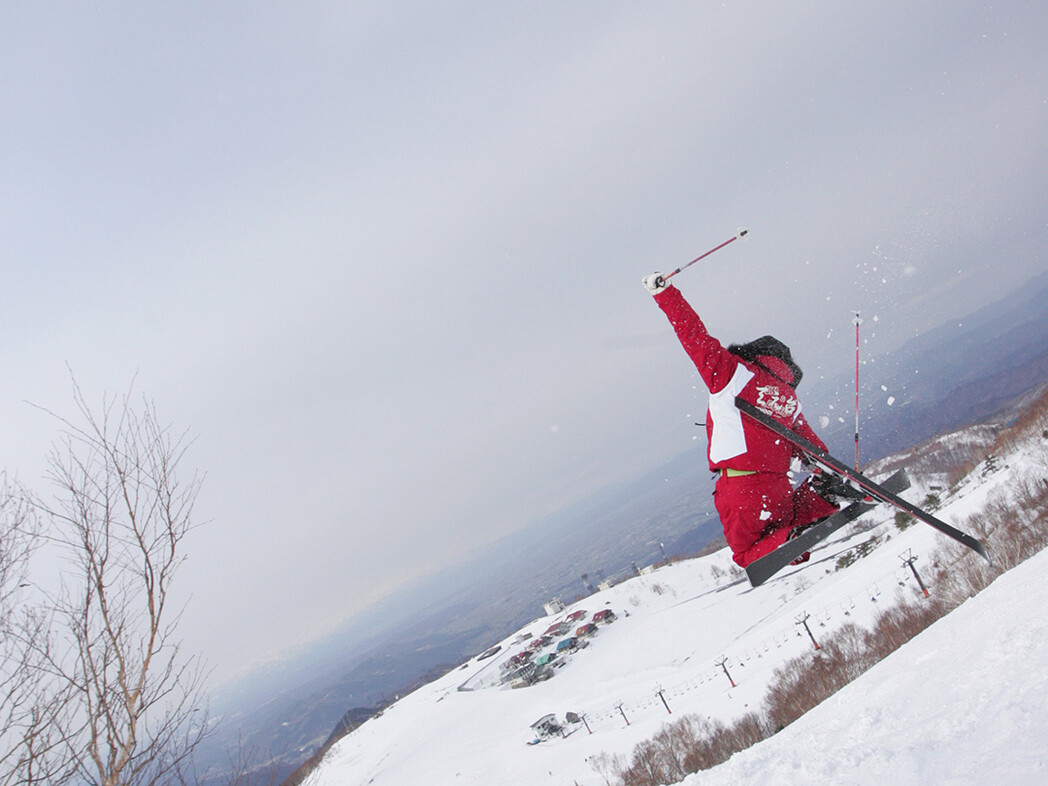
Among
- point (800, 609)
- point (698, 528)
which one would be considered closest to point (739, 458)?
point (800, 609)

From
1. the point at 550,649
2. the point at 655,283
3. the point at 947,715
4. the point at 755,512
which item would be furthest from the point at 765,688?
the point at 550,649

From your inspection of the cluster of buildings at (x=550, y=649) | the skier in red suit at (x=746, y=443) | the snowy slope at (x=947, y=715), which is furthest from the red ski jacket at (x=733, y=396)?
the cluster of buildings at (x=550, y=649)

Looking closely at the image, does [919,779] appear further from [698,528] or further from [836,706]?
[698,528]

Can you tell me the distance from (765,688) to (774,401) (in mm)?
25720

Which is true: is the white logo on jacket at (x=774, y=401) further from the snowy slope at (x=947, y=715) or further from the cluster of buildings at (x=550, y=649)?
the cluster of buildings at (x=550, y=649)

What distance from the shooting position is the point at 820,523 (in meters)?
3.54

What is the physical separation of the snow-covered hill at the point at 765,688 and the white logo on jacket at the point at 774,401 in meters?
2.45

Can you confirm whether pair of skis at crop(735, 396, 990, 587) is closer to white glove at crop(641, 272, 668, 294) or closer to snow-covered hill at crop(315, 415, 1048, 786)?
white glove at crop(641, 272, 668, 294)

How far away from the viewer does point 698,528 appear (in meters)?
181

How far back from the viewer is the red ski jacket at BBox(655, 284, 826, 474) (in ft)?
11.3

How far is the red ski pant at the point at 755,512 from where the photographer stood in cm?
356

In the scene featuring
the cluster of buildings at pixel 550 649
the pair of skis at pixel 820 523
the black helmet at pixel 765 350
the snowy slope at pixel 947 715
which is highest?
the black helmet at pixel 765 350

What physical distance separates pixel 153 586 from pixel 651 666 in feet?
148

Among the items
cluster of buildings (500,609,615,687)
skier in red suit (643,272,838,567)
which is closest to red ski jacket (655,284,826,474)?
skier in red suit (643,272,838,567)
